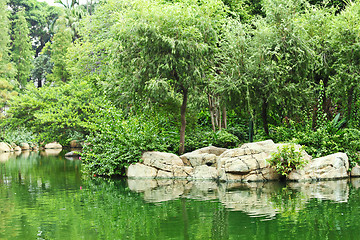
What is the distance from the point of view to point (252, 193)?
1011 centimetres

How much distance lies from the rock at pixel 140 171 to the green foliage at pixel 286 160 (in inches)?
155

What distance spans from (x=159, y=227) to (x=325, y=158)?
7.38 m

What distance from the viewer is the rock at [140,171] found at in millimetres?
13789

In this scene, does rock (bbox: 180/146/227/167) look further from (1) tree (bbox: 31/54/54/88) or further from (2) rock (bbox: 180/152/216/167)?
(1) tree (bbox: 31/54/54/88)

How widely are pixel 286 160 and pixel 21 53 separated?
39.6 m

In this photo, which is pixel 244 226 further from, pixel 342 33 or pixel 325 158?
pixel 342 33

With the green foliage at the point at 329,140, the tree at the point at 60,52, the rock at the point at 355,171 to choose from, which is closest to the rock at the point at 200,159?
the green foliage at the point at 329,140

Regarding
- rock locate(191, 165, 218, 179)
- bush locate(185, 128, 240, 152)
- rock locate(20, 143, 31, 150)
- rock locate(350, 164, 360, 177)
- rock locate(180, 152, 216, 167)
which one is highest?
rock locate(20, 143, 31, 150)

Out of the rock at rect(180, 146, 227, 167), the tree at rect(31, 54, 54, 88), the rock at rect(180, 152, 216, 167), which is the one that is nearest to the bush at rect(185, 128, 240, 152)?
the rock at rect(180, 146, 227, 167)

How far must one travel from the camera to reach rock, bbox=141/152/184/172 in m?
13.7

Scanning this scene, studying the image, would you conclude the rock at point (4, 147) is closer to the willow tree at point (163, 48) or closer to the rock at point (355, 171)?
the willow tree at point (163, 48)

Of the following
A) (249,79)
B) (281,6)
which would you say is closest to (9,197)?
(249,79)

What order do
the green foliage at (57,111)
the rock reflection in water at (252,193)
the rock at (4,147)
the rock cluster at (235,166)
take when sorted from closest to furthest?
the rock reflection in water at (252,193) → the rock cluster at (235,166) → the green foliage at (57,111) → the rock at (4,147)

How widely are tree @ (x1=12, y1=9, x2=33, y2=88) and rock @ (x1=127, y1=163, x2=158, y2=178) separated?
3399 centimetres
